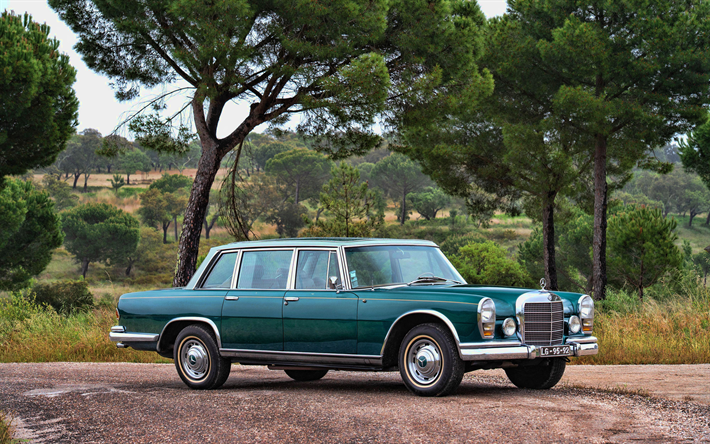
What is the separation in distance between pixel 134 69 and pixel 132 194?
75338 mm

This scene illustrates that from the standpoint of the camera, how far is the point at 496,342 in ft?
23.5

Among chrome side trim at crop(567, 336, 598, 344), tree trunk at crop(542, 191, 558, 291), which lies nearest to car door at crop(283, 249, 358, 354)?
chrome side trim at crop(567, 336, 598, 344)

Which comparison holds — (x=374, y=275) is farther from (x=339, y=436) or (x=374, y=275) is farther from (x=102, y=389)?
(x=102, y=389)

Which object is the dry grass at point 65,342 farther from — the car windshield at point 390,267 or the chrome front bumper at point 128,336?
the car windshield at point 390,267

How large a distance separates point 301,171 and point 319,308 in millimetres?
74373

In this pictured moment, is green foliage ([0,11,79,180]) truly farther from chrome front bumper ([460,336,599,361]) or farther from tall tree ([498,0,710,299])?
chrome front bumper ([460,336,599,361])

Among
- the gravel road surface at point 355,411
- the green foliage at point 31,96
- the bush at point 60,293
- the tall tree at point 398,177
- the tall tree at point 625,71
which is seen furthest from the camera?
the tall tree at point 398,177

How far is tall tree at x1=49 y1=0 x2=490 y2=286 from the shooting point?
1566 cm

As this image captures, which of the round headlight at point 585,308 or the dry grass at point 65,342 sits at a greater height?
the round headlight at point 585,308

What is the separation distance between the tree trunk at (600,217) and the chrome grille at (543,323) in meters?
19.1

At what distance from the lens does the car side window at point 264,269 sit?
8570 mm

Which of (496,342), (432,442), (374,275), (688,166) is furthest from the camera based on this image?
(688,166)

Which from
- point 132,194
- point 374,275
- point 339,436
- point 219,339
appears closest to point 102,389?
point 219,339

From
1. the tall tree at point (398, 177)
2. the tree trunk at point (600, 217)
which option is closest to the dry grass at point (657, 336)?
the tree trunk at point (600, 217)
